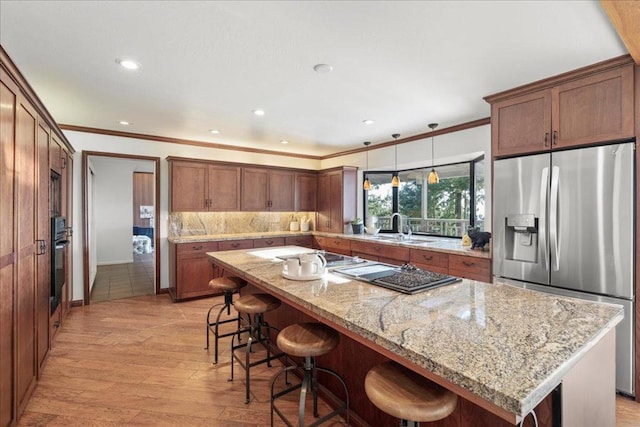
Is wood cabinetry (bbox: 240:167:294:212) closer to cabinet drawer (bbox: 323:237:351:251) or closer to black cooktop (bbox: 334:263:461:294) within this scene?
cabinet drawer (bbox: 323:237:351:251)

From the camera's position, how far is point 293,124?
4.05 m

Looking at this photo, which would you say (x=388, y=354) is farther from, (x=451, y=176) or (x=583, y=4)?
(x=451, y=176)

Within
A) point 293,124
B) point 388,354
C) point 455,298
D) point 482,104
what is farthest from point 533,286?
point 293,124

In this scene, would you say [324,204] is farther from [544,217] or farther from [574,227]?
[574,227]

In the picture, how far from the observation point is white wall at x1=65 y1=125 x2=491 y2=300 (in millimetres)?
3957

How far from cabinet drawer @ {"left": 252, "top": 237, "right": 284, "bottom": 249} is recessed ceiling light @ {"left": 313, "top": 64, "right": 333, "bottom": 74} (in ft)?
10.5

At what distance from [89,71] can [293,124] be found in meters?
2.17

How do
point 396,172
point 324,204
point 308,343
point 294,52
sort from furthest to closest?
point 324,204 → point 396,172 → point 294,52 → point 308,343

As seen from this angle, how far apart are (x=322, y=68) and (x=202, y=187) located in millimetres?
3123

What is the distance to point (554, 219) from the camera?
2547mm

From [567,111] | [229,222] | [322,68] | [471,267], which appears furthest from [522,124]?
[229,222]

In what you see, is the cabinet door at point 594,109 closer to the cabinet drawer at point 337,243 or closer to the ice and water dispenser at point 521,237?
the ice and water dispenser at point 521,237

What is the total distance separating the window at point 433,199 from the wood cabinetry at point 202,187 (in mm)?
2415

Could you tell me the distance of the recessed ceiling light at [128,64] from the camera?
2.29m
